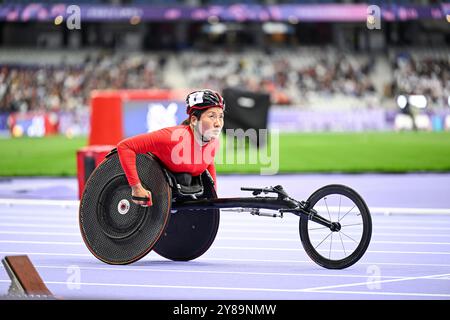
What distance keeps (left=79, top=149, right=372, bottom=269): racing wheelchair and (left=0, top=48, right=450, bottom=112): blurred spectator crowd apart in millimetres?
32467

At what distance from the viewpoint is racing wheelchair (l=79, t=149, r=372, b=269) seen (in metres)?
5.84

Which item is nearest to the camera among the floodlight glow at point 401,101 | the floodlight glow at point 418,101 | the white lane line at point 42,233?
the white lane line at point 42,233

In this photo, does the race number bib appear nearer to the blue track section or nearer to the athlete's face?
the athlete's face

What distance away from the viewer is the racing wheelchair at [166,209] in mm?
5840

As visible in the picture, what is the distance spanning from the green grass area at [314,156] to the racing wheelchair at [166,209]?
1019 centimetres

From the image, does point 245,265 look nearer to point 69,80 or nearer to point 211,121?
point 211,121

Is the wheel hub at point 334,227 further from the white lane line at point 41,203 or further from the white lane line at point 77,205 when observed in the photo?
the white lane line at point 41,203

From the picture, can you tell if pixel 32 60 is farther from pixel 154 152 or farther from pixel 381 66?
pixel 154 152

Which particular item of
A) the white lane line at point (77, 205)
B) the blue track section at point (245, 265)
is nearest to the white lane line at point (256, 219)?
the blue track section at point (245, 265)

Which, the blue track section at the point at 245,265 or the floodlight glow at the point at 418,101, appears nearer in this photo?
the blue track section at the point at 245,265

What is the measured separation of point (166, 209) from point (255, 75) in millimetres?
38066

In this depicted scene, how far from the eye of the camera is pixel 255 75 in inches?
1716

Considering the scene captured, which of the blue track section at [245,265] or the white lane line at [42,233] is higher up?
the white lane line at [42,233]

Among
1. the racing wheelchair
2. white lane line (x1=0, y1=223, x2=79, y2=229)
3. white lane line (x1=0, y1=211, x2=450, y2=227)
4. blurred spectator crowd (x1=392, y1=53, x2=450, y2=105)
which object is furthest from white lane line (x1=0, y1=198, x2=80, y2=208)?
blurred spectator crowd (x1=392, y1=53, x2=450, y2=105)
